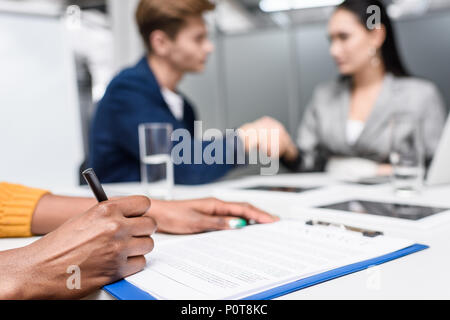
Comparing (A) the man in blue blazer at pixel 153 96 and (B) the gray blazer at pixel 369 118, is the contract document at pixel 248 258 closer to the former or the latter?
(A) the man in blue blazer at pixel 153 96

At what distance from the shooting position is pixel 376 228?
0.67 m

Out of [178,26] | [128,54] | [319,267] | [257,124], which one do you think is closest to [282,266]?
[319,267]

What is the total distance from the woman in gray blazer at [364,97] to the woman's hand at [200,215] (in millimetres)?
1158

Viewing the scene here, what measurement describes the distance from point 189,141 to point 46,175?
1436 millimetres

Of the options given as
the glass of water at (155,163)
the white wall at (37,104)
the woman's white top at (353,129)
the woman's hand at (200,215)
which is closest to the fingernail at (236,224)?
the woman's hand at (200,215)

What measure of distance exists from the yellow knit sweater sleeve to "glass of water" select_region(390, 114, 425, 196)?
76 cm

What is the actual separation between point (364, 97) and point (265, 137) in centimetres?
92

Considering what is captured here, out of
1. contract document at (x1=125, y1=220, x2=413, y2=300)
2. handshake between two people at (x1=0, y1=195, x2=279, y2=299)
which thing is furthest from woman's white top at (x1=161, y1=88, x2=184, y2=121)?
handshake between two people at (x1=0, y1=195, x2=279, y2=299)

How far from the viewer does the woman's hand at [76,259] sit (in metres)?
0.42

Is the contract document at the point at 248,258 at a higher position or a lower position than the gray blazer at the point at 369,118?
lower

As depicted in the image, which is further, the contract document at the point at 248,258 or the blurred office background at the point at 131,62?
the blurred office background at the point at 131,62

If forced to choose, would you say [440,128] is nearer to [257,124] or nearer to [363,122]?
[363,122]

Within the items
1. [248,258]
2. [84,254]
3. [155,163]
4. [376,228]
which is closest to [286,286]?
[248,258]

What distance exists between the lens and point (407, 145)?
98 cm
